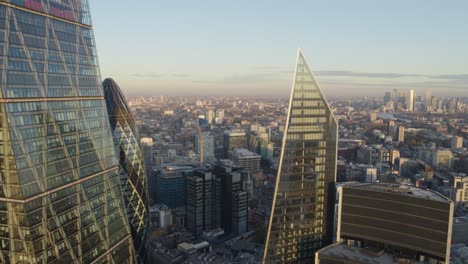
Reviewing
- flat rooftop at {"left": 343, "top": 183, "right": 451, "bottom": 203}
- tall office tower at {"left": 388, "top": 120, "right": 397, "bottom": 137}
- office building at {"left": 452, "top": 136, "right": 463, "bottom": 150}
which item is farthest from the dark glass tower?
tall office tower at {"left": 388, "top": 120, "right": 397, "bottom": 137}

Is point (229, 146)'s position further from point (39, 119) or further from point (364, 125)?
point (39, 119)

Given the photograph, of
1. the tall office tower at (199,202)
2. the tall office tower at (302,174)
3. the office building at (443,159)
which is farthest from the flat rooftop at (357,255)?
the office building at (443,159)

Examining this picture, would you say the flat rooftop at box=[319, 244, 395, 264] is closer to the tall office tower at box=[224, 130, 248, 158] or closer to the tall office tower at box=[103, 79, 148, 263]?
the tall office tower at box=[103, 79, 148, 263]

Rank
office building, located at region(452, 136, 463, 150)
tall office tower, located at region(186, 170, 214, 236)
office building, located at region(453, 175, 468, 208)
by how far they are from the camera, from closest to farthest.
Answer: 1. tall office tower, located at region(186, 170, 214, 236)
2. office building, located at region(453, 175, 468, 208)
3. office building, located at region(452, 136, 463, 150)

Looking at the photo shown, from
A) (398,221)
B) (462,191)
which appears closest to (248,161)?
(462,191)

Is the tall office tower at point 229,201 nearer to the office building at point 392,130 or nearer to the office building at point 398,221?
the office building at point 398,221

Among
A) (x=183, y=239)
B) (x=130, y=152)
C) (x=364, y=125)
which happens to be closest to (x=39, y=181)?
(x=130, y=152)

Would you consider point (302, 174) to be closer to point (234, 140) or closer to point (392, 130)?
point (234, 140)
